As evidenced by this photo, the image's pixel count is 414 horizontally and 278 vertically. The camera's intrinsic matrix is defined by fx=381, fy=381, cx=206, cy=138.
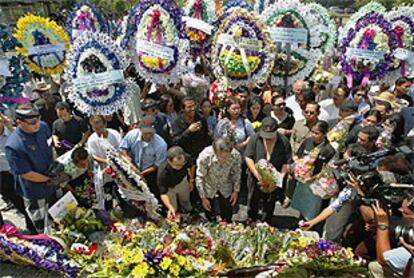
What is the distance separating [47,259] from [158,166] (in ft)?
5.05

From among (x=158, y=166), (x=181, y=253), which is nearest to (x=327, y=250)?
(x=181, y=253)

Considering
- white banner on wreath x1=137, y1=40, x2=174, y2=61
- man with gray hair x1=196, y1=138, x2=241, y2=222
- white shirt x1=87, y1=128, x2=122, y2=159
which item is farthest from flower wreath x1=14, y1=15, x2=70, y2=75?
man with gray hair x1=196, y1=138, x2=241, y2=222

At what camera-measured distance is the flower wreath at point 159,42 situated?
5.65 metres

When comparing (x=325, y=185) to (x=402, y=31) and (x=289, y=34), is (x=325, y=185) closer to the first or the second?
→ (x=289, y=34)

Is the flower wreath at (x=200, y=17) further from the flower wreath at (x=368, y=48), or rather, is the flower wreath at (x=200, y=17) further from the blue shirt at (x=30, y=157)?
the blue shirt at (x=30, y=157)

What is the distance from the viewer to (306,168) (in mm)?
4246

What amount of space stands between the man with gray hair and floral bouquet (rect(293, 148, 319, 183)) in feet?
2.22

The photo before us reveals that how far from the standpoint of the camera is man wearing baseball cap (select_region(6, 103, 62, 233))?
4043 millimetres

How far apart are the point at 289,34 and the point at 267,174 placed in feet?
8.81

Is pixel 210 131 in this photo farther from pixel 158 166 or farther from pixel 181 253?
pixel 181 253

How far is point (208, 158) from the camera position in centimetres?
432

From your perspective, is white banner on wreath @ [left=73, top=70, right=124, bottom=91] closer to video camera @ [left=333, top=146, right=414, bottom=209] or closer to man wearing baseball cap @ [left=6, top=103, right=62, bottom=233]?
man wearing baseball cap @ [left=6, top=103, right=62, bottom=233]

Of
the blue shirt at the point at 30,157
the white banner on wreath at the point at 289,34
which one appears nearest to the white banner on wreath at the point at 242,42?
the white banner on wreath at the point at 289,34

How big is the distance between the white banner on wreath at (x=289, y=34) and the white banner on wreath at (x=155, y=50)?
67.7 inches
